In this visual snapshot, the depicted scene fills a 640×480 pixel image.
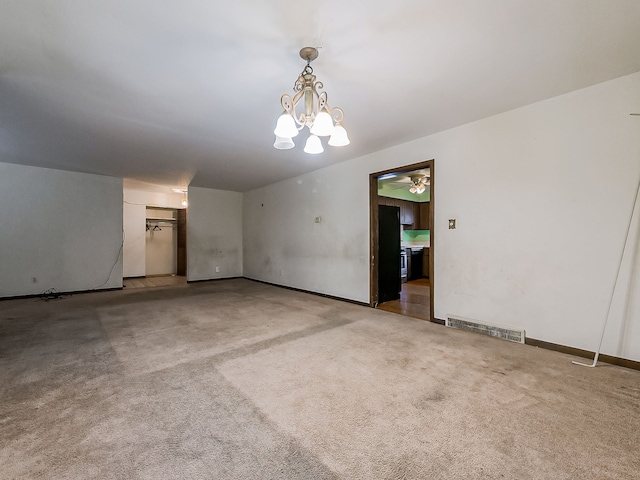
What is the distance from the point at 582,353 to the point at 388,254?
2.88m

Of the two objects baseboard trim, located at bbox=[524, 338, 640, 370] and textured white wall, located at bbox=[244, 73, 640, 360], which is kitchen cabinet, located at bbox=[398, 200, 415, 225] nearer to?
textured white wall, located at bbox=[244, 73, 640, 360]

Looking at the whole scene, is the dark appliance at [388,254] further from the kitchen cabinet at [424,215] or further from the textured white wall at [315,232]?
the kitchen cabinet at [424,215]

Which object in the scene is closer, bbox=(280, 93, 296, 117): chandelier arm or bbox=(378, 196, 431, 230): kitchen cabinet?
bbox=(280, 93, 296, 117): chandelier arm

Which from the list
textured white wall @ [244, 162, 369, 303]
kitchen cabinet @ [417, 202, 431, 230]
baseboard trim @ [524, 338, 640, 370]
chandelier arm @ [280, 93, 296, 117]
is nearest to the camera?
chandelier arm @ [280, 93, 296, 117]

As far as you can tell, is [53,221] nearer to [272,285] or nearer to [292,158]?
[272,285]

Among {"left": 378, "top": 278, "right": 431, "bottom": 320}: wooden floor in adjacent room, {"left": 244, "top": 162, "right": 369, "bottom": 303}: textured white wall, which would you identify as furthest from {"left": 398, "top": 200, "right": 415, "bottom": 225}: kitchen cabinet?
{"left": 244, "top": 162, "right": 369, "bottom": 303}: textured white wall

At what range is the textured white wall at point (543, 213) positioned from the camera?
96.6 inches

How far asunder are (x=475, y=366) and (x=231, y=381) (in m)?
2.00

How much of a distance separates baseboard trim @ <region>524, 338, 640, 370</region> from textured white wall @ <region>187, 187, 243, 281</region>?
6843mm

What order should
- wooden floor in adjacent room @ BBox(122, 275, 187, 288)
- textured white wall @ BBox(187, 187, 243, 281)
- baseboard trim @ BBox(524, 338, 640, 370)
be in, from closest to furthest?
baseboard trim @ BBox(524, 338, 640, 370), wooden floor in adjacent room @ BBox(122, 275, 187, 288), textured white wall @ BBox(187, 187, 243, 281)

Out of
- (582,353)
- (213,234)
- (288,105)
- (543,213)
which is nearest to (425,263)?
(543,213)

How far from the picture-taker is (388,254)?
5.11m

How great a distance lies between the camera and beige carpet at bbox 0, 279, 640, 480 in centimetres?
134

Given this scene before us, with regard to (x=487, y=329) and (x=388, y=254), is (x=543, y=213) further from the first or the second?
(x=388, y=254)
